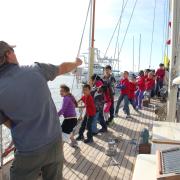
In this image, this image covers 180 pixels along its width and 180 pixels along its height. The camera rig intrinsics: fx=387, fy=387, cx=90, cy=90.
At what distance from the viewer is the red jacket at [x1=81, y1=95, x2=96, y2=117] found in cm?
830

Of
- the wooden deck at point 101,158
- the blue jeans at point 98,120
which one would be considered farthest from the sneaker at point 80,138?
the blue jeans at point 98,120

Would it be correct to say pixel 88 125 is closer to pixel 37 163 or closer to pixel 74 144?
pixel 74 144

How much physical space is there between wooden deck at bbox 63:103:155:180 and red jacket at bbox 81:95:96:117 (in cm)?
67

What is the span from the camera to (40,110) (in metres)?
2.88

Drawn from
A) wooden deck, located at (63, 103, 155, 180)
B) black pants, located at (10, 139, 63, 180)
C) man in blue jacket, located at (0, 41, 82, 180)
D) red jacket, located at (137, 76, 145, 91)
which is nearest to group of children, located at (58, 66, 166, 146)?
wooden deck, located at (63, 103, 155, 180)

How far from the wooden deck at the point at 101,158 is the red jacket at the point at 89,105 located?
2.18 ft

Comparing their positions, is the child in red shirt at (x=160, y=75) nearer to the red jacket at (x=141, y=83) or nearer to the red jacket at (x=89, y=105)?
the red jacket at (x=141, y=83)

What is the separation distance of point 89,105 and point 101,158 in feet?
5.14

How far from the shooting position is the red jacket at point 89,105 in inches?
327

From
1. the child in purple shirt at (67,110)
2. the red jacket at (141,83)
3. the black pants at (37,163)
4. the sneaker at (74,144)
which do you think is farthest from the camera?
the red jacket at (141,83)

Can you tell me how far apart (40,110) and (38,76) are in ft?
0.85

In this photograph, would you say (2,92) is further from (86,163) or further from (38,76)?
(86,163)

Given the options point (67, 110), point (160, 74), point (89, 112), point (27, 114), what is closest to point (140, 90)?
point (160, 74)

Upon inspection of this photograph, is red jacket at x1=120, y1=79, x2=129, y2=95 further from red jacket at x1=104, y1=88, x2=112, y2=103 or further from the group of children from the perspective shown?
red jacket at x1=104, y1=88, x2=112, y2=103
